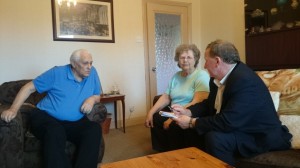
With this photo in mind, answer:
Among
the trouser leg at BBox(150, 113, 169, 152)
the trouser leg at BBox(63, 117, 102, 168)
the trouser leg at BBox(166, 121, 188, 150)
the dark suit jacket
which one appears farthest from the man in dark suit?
the trouser leg at BBox(63, 117, 102, 168)

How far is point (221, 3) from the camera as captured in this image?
4.08m

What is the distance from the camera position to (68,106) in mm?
1879

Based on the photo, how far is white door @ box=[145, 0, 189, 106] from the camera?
3.98 metres

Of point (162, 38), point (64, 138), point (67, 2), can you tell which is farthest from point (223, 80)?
point (162, 38)

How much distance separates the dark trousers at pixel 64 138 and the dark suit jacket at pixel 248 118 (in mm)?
756

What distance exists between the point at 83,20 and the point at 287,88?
2640 mm

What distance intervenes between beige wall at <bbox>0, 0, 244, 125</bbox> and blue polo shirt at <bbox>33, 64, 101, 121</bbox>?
1394 millimetres

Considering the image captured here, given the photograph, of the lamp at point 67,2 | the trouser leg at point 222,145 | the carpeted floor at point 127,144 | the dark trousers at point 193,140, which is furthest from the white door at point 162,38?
the trouser leg at point 222,145

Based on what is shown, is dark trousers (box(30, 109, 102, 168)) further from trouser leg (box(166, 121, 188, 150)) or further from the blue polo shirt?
trouser leg (box(166, 121, 188, 150))

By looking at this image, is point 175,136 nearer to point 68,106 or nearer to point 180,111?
point 180,111

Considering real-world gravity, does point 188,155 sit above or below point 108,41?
below

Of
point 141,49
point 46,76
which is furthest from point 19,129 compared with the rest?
point 141,49

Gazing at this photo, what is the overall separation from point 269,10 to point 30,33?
300cm

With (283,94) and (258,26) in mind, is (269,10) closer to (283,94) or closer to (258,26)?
(258,26)
